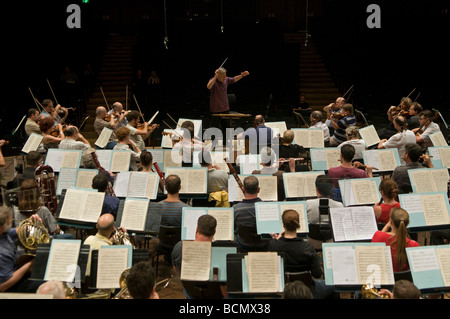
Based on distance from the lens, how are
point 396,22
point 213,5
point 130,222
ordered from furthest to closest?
point 213,5, point 396,22, point 130,222

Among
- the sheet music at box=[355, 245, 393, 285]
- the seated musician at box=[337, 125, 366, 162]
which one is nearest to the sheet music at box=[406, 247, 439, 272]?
the sheet music at box=[355, 245, 393, 285]

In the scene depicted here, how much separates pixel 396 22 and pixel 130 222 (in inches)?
503

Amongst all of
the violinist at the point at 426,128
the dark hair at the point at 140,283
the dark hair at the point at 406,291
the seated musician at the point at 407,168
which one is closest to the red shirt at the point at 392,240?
the dark hair at the point at 406,291

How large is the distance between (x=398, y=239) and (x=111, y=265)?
2400 mm

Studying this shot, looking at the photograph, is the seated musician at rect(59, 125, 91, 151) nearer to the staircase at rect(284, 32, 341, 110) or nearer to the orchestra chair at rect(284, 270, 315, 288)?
the orchestra chair at rect(284, 270, 315, 288)

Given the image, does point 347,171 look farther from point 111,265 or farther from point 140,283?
point 140,283

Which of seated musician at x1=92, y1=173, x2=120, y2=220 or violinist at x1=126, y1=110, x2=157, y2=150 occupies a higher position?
violinist at x1=126, y1=110, x2=157, y2=150

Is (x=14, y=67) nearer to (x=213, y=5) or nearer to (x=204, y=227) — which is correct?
(x=213, y=5)

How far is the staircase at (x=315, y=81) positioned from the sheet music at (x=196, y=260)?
1066 cm

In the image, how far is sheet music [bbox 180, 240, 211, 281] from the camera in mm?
3959

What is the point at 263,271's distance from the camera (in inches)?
149

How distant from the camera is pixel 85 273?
4.07 metres

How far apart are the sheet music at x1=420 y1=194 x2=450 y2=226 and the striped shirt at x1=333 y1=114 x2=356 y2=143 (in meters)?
3.82

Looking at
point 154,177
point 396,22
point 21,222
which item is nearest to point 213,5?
point 396,22
